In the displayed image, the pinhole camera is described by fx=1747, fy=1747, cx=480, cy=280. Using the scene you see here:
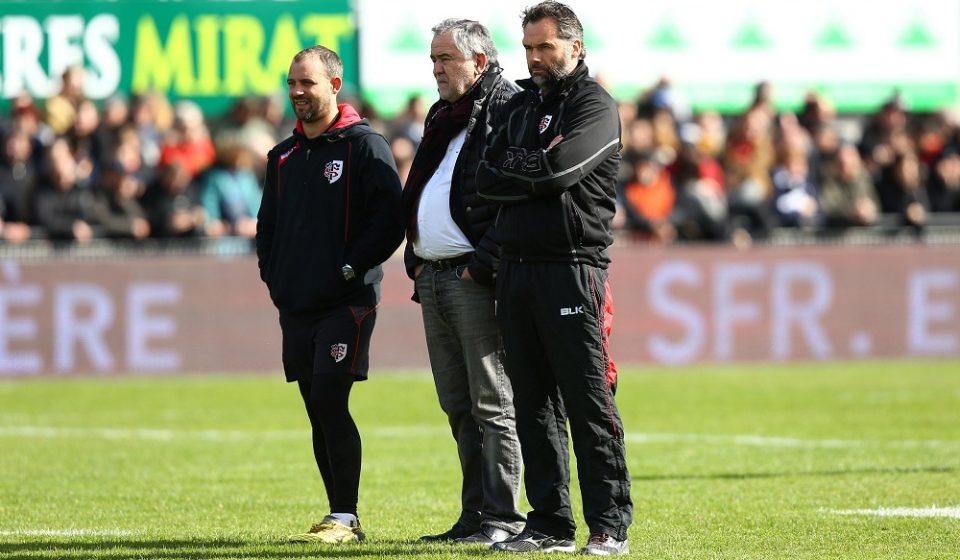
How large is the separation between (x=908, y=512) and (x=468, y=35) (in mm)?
3458

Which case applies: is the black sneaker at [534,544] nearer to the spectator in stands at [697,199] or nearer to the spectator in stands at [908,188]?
the spectator in stands at [697,199]

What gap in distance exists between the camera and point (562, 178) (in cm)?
750

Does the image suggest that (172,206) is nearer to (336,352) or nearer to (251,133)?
(251,133)

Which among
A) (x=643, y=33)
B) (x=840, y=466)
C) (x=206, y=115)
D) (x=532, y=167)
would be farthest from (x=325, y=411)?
(x=643, y=33)

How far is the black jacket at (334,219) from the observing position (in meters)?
8.63

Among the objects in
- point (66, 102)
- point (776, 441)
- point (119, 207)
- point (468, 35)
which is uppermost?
point (468, 35)

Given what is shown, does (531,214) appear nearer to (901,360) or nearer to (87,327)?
(87,327)

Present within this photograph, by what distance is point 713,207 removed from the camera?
20578 millimetres

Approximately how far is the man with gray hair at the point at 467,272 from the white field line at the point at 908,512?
2027 mm

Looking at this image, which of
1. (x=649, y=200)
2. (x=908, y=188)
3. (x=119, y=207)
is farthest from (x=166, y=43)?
(x=908, y=188)

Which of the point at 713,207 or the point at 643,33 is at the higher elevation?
the point at 643,33

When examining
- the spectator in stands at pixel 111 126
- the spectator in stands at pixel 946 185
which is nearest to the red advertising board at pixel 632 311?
the spectator in stands at pixel 111 126

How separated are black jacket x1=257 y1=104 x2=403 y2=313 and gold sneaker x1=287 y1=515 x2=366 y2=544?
1066mm

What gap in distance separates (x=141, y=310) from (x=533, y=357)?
457 inches
